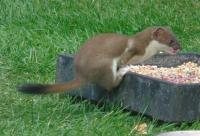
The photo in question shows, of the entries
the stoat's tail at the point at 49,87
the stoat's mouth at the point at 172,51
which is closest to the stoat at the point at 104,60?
the stoat's tail at the point at 49,87

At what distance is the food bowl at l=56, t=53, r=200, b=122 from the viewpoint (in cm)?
593

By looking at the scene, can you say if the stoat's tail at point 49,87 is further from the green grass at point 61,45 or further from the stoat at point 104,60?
the green grass at point 61,45

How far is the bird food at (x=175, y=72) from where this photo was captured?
21.3 ft

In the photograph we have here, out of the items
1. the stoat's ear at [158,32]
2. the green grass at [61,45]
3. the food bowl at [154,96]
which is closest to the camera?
the green grass at [61,45]

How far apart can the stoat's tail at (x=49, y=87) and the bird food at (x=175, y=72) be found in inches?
21.2

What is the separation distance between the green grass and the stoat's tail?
6.4 inches

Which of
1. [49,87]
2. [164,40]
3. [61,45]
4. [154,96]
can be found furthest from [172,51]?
[61,45]

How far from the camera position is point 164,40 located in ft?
21.5

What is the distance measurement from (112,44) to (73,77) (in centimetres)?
49

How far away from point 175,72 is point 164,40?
34 centimetres

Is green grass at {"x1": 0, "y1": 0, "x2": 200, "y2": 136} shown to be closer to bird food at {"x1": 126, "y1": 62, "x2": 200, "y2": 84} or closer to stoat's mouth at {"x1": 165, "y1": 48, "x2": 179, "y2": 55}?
bird food at {"x1": 126, "y1": 62, "x2": 200, "y2": 84}

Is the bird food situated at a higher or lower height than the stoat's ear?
lower

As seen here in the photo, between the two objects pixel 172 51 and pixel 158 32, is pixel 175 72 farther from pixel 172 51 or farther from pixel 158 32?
pixel 158 32

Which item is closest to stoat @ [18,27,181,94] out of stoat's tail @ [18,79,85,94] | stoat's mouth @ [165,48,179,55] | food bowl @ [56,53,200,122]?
stoat's tail @ [18,79,85,94]
